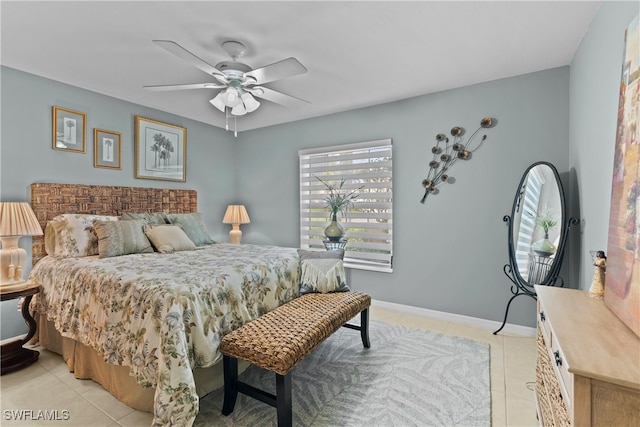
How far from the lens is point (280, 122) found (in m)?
4.28

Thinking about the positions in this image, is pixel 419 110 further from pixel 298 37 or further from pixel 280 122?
pixel 280 122

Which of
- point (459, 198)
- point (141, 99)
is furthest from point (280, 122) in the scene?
point (459, 198)

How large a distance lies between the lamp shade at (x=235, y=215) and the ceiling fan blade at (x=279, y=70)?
8.21 ft

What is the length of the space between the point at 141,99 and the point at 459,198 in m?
3.70

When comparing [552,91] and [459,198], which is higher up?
[552,91]

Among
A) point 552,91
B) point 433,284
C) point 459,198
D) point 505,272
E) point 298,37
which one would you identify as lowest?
point 433,284

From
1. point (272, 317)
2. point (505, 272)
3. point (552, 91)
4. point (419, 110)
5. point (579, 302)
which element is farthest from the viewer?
point (419, 110)

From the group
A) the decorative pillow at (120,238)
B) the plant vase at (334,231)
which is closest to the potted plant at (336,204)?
the plant vase at (334,231)

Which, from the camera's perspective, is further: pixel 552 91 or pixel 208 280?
pixel 552 91

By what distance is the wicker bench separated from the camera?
1.53 meters

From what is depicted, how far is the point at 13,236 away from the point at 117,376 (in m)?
1.48

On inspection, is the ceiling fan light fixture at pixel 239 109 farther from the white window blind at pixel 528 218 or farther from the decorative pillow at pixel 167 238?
the white window blind at pixel 528 218

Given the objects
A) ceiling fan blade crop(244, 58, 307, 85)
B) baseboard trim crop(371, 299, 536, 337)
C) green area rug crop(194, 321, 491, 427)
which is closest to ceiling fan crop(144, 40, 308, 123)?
ceiling fan blade crop(244, 58, 307, 85)

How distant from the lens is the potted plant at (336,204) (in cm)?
369
